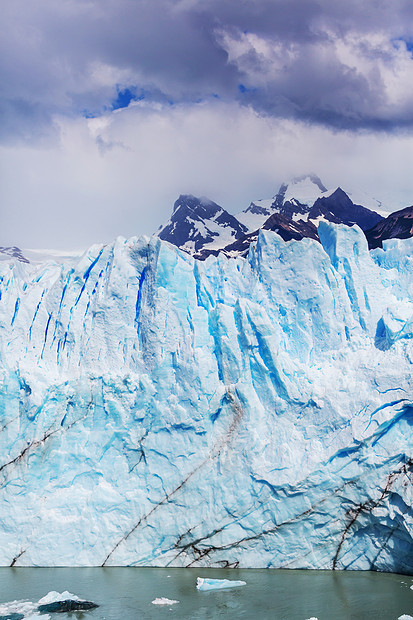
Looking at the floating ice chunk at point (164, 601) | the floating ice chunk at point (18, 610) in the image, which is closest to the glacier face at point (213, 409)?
the floating ice chunk at point (164, 601)

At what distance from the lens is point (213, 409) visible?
13.2 meters

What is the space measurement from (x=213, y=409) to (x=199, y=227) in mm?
42904

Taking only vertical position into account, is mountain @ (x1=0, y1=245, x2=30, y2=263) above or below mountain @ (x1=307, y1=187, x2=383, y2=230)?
below

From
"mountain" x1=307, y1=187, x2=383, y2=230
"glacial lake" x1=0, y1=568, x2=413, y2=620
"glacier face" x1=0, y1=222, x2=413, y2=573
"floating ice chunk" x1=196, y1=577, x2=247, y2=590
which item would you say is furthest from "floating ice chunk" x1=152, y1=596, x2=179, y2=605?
"mountain" x1=307, y1=187, x2=383, y2=230

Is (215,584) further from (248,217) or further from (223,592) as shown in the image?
(248,217)

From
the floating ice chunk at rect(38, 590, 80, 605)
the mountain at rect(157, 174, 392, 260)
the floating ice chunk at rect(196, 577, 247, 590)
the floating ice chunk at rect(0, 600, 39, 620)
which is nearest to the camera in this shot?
the floating ice chunk at rect(0, 600, 39, 620)

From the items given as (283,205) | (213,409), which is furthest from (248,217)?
(213,409)

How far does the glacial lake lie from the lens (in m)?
9.35

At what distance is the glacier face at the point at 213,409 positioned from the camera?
1202 centimetres

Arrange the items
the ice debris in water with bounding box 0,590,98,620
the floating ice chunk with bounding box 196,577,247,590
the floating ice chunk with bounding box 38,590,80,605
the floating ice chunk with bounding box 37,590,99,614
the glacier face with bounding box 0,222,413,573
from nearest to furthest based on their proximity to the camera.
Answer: the ice debris in water with bounding box 0,590,98,620
the floating ice chunk with bounding box 37,590,99,614
the floating ice chunk with bounding box 38,590,80,605
the floating ice chunk with bounding box 196,577,247,590
the glacier face with bounding box 0,222,413,573

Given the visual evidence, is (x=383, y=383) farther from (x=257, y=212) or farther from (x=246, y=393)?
(x=257, y=212)

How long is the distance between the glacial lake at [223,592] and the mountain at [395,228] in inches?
1120

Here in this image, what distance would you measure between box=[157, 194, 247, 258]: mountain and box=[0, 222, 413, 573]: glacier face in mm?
35397

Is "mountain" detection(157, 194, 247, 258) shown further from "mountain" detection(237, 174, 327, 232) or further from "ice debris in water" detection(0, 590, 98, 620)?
"ice debris in water" detection(0, 590, 98, 620)
